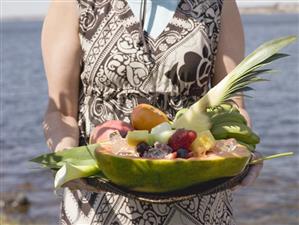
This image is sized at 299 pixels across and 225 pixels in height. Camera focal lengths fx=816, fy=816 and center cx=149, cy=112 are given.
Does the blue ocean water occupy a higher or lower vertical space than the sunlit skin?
lower

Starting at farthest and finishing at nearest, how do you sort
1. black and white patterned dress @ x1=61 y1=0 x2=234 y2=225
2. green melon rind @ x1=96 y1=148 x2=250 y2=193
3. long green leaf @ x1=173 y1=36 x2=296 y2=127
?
1. black and white patterned dress @ x1=61 y1=0 x2=234 y2=225
2. long green leaf @ x1=173 y1=36 x2=296 y2=127
3. green melon rind @ x1=96 y1=148 x2=250 y2=193

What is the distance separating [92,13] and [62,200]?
2.35 feet

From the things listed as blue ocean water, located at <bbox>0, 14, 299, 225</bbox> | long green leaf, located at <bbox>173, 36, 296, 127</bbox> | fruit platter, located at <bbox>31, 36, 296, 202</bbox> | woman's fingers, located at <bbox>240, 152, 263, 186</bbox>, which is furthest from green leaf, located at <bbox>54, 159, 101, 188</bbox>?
woman's fingers, located at <bbox>240, 152, 263, 186</bbox>

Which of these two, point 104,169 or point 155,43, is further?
point 155,43

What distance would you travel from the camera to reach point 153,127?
8.63 feet

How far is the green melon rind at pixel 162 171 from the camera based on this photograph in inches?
95.7

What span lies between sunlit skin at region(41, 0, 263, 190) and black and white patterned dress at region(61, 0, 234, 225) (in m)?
0.04

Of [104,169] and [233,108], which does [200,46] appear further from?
[104,169]

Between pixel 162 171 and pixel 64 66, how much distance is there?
757 millimetres

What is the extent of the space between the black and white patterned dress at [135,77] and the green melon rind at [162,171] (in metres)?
0.41

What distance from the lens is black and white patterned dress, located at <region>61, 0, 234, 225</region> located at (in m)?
2.93

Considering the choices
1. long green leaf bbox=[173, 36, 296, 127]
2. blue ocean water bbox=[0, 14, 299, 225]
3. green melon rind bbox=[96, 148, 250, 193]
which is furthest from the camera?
blue ocean water bbox=[0, 14, 299, 225]

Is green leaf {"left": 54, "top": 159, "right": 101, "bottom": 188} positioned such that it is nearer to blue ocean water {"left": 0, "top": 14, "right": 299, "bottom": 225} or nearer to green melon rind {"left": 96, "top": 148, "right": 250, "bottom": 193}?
green melon rind {"left": 96, "top": 148, "right": 250, "bottom": 193}

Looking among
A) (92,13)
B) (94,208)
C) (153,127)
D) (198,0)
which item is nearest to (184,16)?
(198,0)
